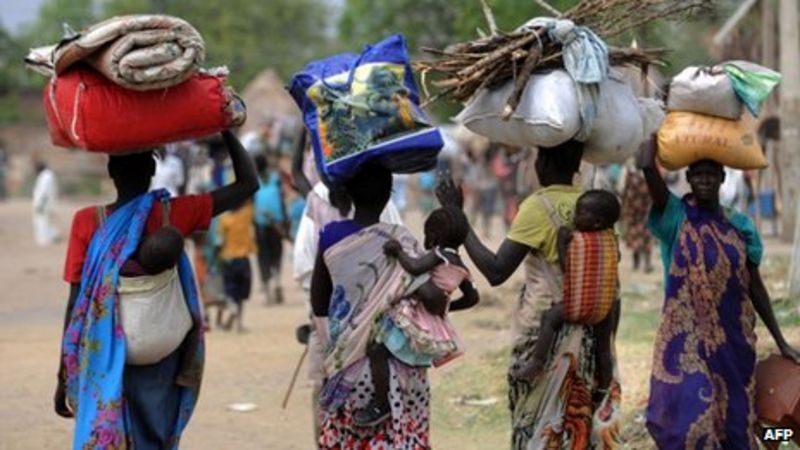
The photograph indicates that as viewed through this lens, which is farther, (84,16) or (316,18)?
(84,16)

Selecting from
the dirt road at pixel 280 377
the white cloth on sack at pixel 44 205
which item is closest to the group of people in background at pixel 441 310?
the dirt road at pixel 280 377

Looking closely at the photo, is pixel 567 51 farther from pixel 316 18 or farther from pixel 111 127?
pixel 316 18

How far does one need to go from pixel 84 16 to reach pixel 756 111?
278 feet

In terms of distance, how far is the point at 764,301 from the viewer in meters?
6.39

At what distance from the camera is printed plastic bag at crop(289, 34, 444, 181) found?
530cm

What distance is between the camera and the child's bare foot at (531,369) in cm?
583

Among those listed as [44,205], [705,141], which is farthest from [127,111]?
[44,205]

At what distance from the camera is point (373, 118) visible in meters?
5.32

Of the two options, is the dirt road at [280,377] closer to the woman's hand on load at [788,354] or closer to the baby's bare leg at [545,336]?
the woman's hand on load at [788,354]

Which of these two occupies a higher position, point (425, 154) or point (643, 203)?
point (425, 154)

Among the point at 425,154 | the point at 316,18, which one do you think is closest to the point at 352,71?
the point at 425,154

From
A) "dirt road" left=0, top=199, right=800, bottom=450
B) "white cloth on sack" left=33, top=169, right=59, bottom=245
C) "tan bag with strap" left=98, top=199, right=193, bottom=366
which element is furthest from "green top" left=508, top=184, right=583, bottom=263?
"white cloth on sack" left=33, top=169, right=59, bottom=245

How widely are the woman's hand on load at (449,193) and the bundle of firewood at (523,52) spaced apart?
1.09ft

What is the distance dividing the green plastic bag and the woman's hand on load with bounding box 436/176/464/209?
1.35 m
